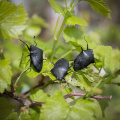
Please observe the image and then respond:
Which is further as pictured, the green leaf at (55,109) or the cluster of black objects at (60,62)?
the cluster of black objects at (60,62)

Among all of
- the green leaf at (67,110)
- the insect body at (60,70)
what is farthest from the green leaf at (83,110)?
the insect body at (60,70)

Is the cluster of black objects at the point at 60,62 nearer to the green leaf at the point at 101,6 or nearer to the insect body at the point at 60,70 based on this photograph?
the insect body at the point at 60,70

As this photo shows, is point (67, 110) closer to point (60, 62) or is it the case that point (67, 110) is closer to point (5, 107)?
point (60, 62)

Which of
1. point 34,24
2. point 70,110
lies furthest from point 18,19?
point 34,24

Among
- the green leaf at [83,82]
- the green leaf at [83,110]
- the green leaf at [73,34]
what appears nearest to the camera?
the green leaf at [83,110]

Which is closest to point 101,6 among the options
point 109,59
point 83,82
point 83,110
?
point 109,59

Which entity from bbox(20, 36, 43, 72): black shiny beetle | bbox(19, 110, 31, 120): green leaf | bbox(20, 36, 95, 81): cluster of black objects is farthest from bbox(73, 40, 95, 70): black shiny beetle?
bbox(19, 110, 31, 120): green leaf

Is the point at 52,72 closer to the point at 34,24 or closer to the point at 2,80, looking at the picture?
the point at 2,80
